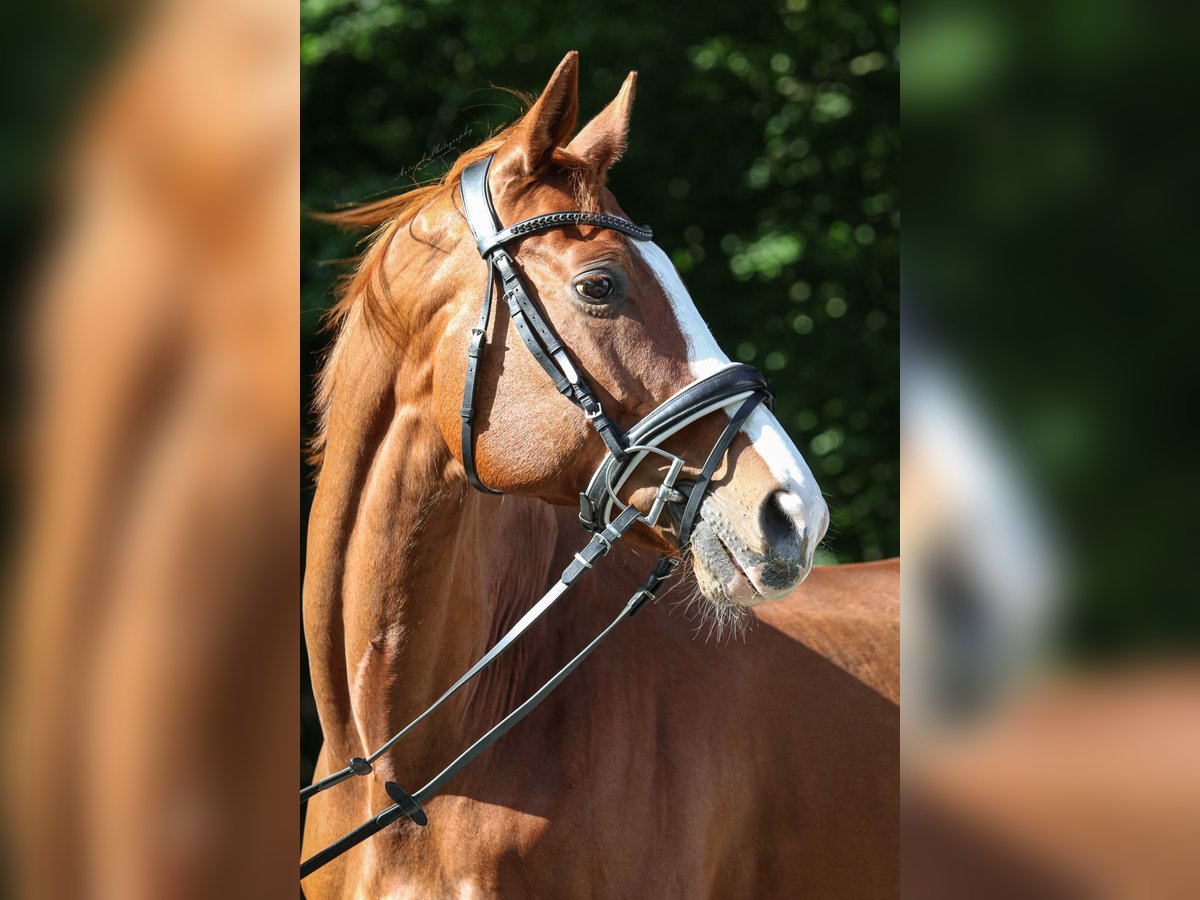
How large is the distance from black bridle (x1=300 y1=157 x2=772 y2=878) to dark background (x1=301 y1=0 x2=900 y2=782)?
399 cm

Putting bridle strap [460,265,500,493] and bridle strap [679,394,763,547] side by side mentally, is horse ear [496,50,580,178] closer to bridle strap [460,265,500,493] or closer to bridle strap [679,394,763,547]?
bridle strap [460,265,500,493]

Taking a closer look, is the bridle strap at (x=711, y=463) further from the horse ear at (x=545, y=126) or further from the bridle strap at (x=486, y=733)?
the horse ear at (x=545, y=126)

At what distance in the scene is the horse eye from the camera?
84.5 inches

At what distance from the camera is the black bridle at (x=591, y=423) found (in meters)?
2.08

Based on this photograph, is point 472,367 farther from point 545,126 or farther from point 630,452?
point 545,126

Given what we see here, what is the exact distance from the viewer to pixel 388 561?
2.29 metres
